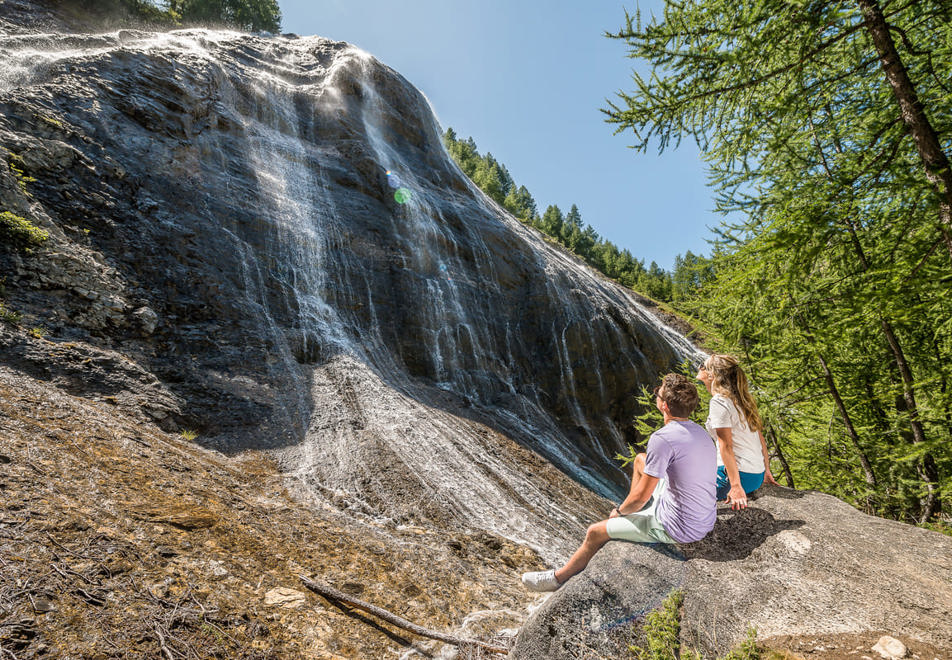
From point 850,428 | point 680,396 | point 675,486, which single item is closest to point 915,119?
point 680,396

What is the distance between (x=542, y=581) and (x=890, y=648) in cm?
233

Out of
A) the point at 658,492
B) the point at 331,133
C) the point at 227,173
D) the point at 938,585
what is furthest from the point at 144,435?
the point at 331,133

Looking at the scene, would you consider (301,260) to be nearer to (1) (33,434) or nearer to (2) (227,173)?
(2) (227,173)

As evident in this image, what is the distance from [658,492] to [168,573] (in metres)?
4.59

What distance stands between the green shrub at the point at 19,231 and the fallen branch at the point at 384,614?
10.6m

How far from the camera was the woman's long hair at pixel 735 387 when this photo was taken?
4.14 m

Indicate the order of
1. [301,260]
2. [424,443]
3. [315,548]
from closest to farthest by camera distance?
1. [315,548]
2. [424,443]
3. [301,260]

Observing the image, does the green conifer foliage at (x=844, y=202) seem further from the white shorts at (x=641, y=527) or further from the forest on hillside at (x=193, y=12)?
the forest on hillside at (x=193, y=12)

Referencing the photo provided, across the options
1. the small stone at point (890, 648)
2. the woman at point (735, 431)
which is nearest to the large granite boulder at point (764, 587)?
the small stone at point (890, 648)

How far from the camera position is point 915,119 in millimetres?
4016

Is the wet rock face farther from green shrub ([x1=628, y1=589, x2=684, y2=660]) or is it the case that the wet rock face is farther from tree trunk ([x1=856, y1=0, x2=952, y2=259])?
tree trunk ([x1=856, y1=0, x2=952, y2=259])

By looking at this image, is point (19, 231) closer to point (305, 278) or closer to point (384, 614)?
point (305, 278)

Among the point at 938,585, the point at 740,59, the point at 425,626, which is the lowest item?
the point at 425,626

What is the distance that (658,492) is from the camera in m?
3.53
